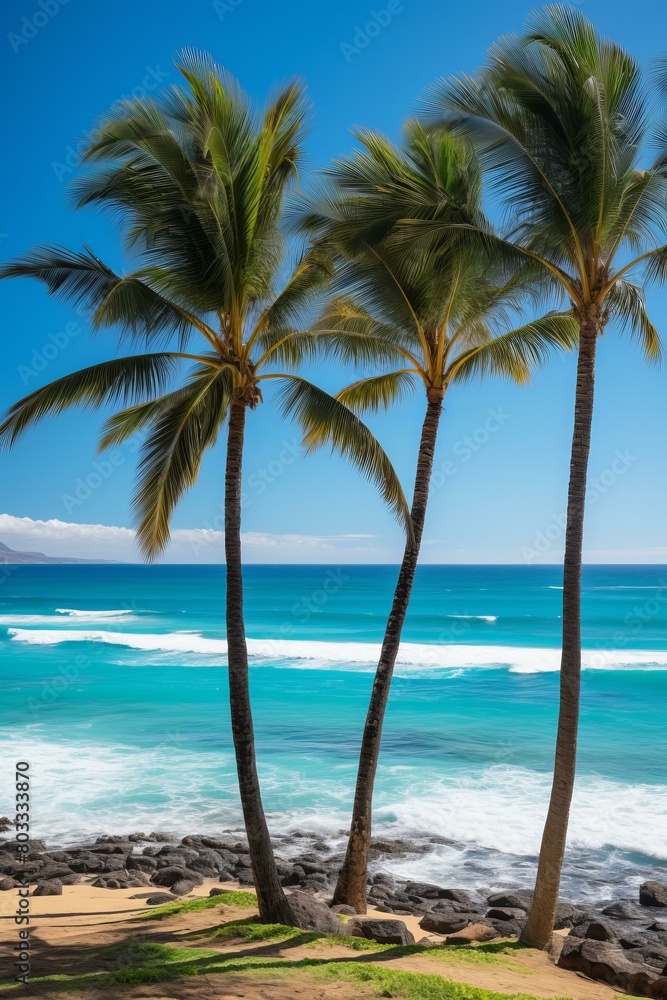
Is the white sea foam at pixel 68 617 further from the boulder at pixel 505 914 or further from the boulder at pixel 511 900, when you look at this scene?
the boulder at pixel 505 914

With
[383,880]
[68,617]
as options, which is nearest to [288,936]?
[383,880]

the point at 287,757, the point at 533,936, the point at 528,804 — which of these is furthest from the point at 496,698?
the point at 533,936

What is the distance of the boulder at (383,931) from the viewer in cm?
852

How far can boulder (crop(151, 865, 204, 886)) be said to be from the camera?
477 inches

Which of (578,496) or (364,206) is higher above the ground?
(364,206)

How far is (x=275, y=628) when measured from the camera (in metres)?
56.8

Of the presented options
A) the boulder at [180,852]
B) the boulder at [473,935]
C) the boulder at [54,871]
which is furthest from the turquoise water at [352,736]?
the boulder at [473,935]

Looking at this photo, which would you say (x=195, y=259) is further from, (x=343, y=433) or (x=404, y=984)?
(x=404, y=984)

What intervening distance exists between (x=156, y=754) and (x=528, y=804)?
32.8 feet

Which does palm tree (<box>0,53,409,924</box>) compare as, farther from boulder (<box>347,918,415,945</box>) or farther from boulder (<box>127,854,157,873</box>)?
boulder (<box>127,854,157,873</box>)

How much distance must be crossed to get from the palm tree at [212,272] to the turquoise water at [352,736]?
7411 millimetres

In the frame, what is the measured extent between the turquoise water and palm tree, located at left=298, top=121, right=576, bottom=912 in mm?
5192

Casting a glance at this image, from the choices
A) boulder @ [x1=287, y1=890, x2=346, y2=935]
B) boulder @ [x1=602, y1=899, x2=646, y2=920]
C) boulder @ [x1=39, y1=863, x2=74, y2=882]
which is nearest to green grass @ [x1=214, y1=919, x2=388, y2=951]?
boulder @ [x1=287, y1=890, x2=346, y2=935]

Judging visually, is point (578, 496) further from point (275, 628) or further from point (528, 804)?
point (275, 628)
